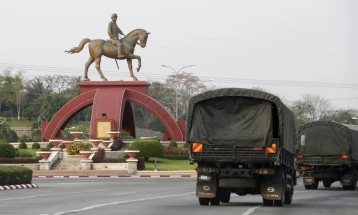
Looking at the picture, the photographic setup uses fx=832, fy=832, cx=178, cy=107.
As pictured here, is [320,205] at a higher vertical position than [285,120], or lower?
lower

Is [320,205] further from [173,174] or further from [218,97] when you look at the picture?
[173,174]

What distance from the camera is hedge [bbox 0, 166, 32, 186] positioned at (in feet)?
111

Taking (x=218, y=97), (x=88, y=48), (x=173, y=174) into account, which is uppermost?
(x=88, y=48)

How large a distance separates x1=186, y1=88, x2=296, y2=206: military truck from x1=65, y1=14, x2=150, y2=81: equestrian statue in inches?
1777

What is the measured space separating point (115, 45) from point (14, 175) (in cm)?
3414

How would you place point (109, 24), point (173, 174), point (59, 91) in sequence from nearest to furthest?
point (173, 174), point (109, 24), point (59, 91)

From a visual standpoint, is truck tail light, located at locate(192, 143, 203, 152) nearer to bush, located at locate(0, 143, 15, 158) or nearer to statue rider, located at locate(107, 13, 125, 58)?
bush, located at locate(0, 143, 15, 158)

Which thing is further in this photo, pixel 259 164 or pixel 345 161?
pixel 345 161

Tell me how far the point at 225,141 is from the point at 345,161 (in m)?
13.4

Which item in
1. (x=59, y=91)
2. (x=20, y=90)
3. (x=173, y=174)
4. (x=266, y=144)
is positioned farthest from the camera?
(x=59, y=91)

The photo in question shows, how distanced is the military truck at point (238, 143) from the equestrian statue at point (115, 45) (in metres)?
45.1

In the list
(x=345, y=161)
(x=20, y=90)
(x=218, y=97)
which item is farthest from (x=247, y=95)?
(x=20, y=90)

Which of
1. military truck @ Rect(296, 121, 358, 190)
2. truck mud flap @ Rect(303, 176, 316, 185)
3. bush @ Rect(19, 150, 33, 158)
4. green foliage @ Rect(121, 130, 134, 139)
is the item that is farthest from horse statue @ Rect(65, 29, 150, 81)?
truck mud flap @ Rect(303, 176, 316, 185)

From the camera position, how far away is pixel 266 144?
21.7m
